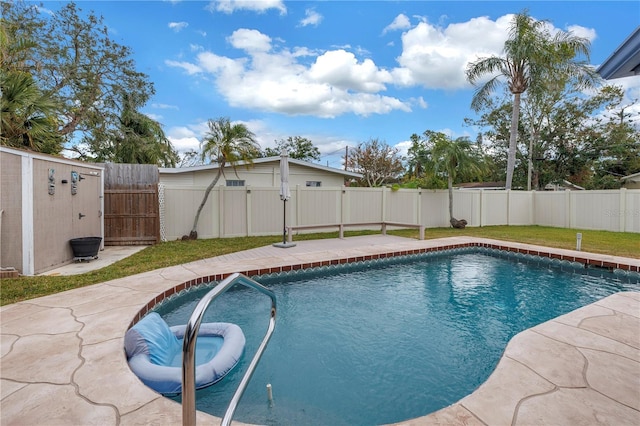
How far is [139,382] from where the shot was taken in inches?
92.0

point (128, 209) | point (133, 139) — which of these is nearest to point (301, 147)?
point (133, 139)

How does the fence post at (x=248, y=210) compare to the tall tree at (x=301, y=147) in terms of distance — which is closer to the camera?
the fence post at (x=248, y=210)

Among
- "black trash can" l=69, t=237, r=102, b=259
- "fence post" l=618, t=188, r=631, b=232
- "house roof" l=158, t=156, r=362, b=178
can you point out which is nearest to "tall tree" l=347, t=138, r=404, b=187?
"house roof" l=158, t=156, r=362, b=178

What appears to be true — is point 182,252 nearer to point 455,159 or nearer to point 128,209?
point 128,209

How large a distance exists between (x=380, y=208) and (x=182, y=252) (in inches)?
292

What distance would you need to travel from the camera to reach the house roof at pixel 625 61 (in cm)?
210

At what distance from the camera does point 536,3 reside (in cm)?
1363

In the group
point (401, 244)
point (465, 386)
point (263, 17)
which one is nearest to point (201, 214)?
point (401, 244)

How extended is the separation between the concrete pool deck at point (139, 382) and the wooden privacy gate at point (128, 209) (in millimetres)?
4687

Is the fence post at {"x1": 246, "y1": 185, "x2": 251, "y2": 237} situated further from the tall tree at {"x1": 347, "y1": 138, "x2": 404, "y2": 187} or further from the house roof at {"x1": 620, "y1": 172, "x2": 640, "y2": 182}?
the house roof at {"x1": 620, "y1": 172, "x2": 640, "y2": 182}

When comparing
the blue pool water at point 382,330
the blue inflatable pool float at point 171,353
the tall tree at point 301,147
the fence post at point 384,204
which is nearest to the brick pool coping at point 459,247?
the blue pool water at point 382,330

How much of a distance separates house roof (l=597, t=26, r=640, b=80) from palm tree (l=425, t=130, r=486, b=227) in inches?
379

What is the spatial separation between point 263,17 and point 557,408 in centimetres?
1297

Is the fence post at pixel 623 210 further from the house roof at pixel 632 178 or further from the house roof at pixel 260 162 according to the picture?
the house roof at pixel 260 162
